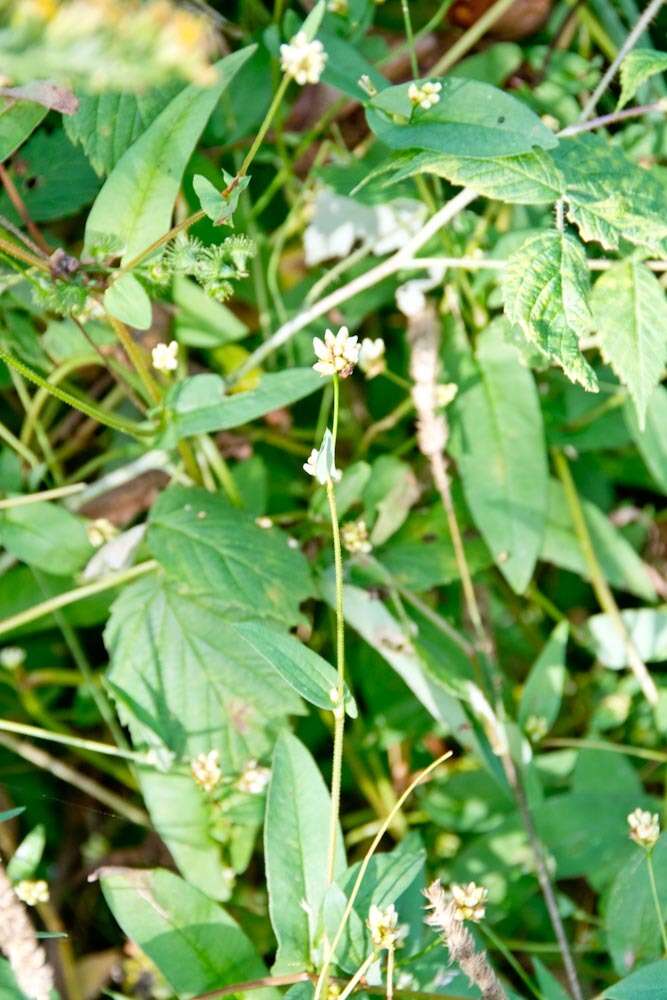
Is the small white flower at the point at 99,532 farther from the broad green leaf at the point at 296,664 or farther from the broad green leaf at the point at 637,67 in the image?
the broad green leaf at the point at 637,67

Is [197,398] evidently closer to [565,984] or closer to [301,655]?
[301,655]

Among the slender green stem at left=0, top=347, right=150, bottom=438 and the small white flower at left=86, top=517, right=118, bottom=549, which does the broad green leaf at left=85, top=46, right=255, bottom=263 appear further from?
the small white flower at left=86, top=517, right=118, bottom=549

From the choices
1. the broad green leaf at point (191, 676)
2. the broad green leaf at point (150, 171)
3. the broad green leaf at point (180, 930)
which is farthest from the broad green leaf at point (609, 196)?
the broad green leaf at point (180, 930)

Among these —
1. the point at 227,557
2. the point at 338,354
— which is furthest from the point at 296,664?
the point at 338,354

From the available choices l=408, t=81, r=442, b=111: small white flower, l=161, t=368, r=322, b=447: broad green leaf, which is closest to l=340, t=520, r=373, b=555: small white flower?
l=161, t=368, r=322, b=447: broad green leaf

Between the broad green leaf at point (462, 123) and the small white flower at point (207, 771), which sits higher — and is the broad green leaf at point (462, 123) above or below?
above
